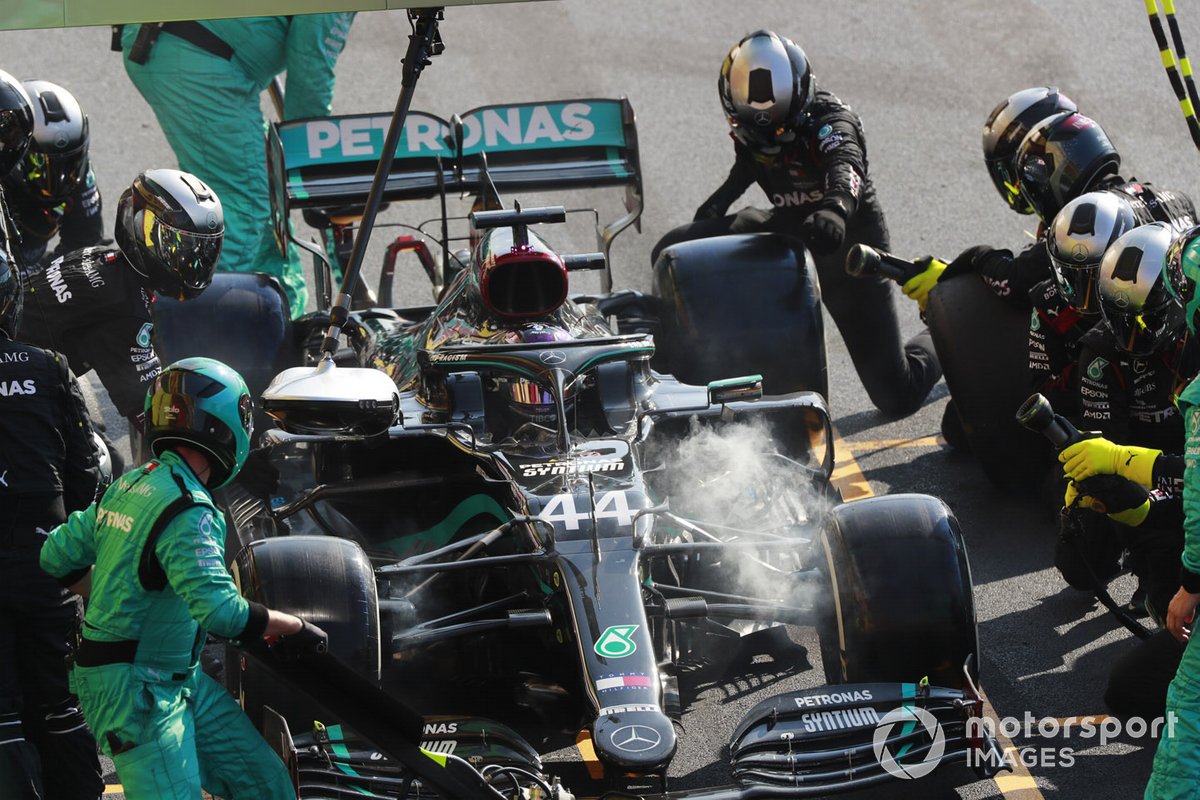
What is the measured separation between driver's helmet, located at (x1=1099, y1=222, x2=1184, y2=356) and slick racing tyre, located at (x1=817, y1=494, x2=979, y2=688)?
115cm

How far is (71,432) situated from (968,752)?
2.82 metres

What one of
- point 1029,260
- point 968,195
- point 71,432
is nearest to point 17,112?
point 71,432

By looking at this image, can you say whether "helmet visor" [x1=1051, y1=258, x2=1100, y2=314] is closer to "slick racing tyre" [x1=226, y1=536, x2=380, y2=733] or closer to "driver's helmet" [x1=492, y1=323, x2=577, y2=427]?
"driver's helmet" [x1=492, y1=323, x2=577, y2=427]

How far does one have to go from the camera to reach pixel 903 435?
26.4ft

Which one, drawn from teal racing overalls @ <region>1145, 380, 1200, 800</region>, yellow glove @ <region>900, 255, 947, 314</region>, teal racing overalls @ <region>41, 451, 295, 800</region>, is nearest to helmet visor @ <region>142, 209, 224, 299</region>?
teal racing overalls @ <region>41, 451, 295, 800</region>

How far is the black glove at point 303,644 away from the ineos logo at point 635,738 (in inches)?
33.0

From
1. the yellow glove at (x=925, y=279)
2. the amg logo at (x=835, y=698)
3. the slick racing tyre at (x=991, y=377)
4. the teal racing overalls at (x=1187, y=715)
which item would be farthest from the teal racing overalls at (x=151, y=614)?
the yellow glove at (x=925, y=279)

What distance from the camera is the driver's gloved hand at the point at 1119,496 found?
5.31 m

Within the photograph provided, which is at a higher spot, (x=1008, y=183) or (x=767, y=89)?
(x=767, y=89)

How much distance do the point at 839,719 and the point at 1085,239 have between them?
2.33m

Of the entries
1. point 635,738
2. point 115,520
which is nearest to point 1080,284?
point 635,738

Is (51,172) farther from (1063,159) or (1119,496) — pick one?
(1119,496)

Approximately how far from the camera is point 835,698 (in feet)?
15.7

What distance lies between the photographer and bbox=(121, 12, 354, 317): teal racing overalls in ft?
28.3
